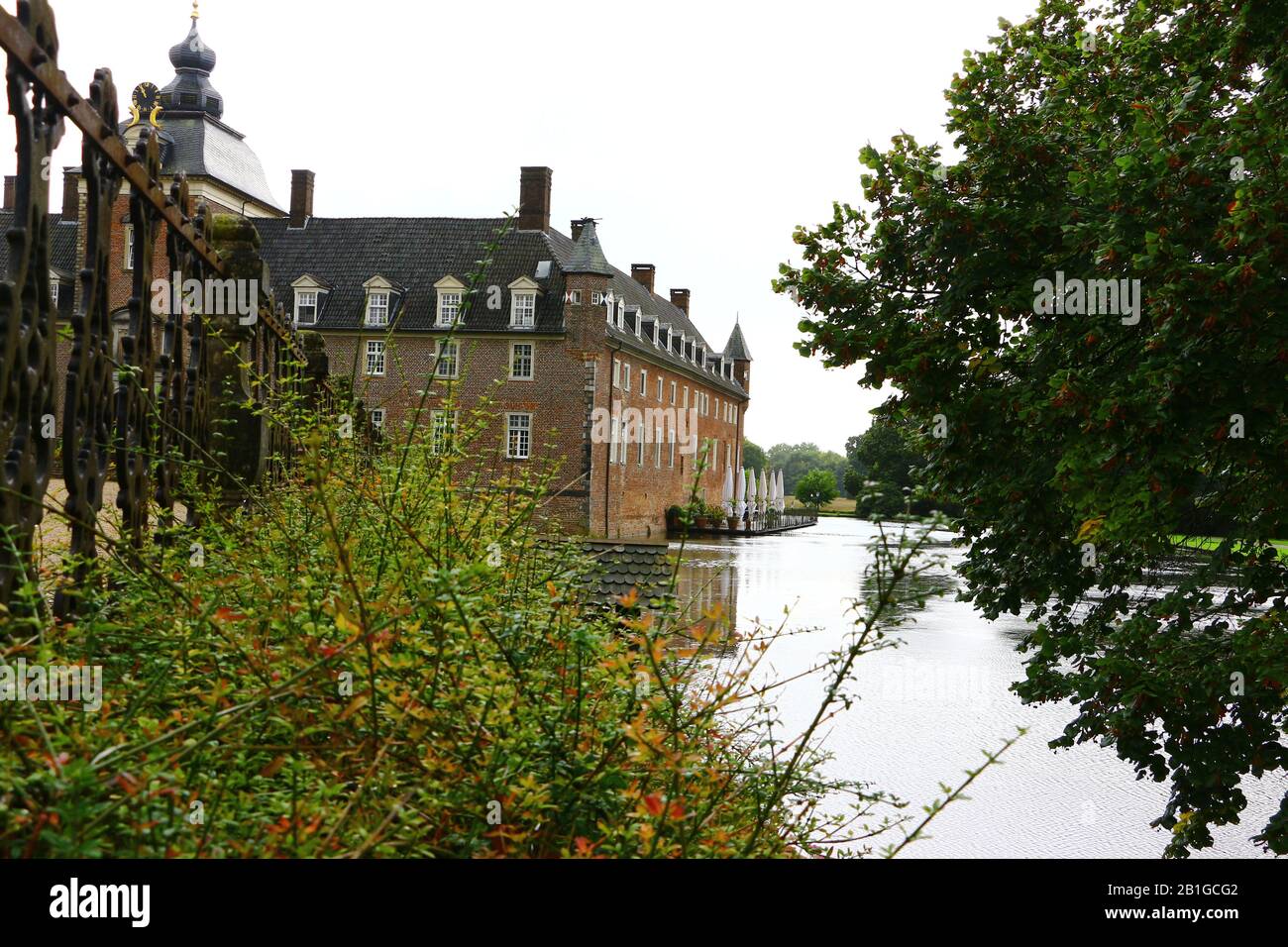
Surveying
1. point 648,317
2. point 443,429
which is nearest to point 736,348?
point 648,317

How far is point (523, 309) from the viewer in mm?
44344

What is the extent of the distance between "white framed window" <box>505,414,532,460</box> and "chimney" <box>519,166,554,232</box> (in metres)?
8.13

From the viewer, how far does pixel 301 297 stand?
46.8 m

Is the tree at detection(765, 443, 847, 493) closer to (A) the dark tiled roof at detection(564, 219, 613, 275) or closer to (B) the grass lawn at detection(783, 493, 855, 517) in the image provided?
(B) the grass lawn at detection(783, 493, 855, 517)

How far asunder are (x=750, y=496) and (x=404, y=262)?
22.5 metres

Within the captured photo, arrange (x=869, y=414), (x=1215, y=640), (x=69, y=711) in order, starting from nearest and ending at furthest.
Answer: (x=69, y=711) → (x=1215, y=640) → (x=869, y=414)

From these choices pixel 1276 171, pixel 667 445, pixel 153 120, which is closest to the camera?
pixel 1276 171

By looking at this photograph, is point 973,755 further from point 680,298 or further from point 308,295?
point 680,298

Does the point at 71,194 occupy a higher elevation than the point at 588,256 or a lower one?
higher

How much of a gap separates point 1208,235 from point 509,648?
6136mm

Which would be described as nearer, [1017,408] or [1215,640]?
[1215,640]

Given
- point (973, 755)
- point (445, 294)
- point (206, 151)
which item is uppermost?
point (206, 151)
